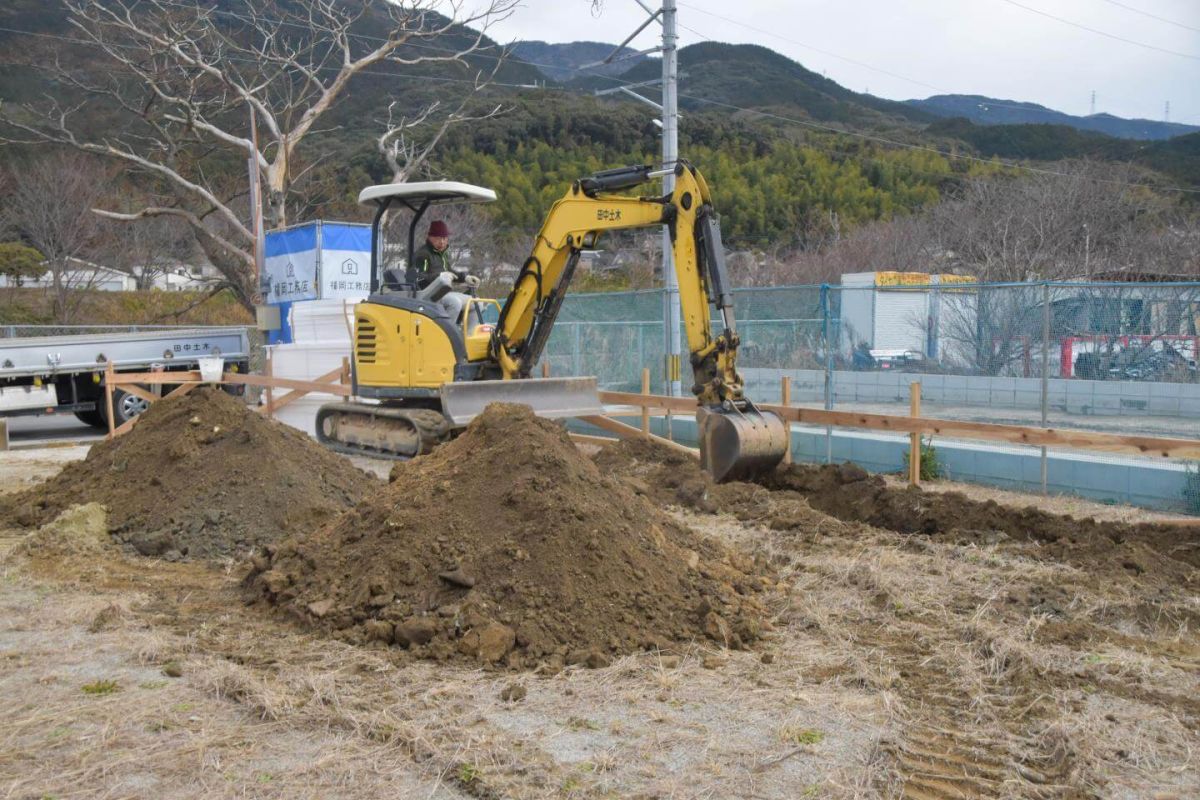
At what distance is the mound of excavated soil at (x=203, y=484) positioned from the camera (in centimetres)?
880

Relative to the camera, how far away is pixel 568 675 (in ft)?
18.3

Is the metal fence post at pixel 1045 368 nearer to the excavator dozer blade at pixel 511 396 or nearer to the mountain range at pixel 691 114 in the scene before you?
the excavator dozer blade at pixel 511 396

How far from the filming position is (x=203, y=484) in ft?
30.1

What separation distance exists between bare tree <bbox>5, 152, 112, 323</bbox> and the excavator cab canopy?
26.0 meters

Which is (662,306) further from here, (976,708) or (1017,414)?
(976,708)

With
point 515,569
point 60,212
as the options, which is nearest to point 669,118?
point 515,569

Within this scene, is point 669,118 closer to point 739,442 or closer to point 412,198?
point 412,198

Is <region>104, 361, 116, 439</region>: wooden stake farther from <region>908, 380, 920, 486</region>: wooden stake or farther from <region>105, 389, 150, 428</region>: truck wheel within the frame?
<region>908, 380, 920, 486</region>: wooden stake

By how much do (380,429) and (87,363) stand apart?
6.94 m

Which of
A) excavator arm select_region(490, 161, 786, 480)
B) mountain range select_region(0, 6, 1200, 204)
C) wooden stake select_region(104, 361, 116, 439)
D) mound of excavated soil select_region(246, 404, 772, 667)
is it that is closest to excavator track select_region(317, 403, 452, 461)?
excavator arm select_region(490, 161, 786, 480)

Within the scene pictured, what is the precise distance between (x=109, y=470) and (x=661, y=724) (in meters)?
6.97

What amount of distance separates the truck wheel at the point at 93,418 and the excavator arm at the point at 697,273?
10623 mm

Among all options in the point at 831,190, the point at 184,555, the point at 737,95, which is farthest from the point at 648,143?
the point at 184,555

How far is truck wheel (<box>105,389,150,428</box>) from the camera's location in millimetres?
17609
